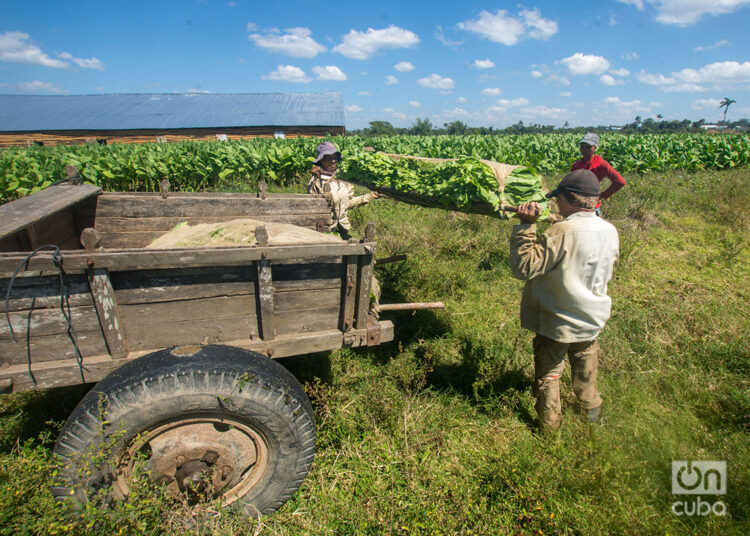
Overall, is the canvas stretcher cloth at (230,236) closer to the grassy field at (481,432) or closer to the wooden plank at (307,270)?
the wooden plank at (307,270)

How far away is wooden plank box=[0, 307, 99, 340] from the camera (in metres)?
1.87

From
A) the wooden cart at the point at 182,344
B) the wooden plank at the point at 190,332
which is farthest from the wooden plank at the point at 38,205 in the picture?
the wooden plank at the point at 190,332

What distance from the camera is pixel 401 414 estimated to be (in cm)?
316

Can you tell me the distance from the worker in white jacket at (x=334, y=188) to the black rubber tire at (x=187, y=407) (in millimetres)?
2905

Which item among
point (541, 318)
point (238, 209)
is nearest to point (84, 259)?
point (238, 209)

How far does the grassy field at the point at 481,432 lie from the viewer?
7.59 feet

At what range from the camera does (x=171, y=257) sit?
1992 millimetres

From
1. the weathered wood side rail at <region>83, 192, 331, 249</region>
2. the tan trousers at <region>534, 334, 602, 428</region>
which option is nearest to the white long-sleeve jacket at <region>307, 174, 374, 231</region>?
the weathered wood side rail at <region>83, 192, 331, 249</region>

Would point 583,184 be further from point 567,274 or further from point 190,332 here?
point 190,332

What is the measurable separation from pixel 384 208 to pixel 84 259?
26.1 feet

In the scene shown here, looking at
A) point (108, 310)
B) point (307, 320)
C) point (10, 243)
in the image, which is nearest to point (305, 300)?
point (307, 320)

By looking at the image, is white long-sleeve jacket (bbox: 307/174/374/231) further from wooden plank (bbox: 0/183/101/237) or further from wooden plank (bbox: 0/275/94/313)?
wooden plank (bbox: 0/275/94/313)

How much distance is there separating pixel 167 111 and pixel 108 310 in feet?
151

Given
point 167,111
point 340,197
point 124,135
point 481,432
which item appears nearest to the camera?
point 481,432
